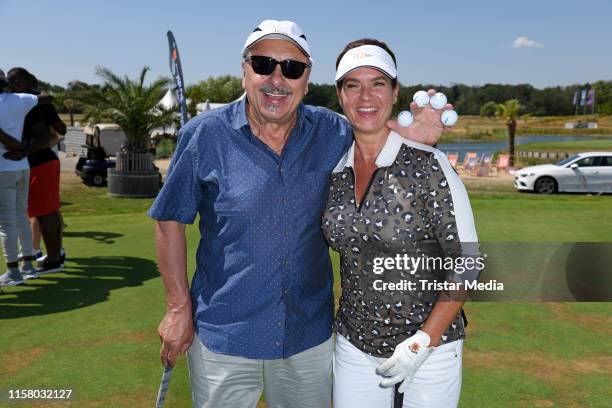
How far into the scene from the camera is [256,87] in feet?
8.63

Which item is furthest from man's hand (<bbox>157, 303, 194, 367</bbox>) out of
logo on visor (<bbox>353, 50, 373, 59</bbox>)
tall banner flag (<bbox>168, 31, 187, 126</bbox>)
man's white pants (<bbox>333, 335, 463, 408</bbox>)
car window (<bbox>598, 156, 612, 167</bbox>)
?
car window (<bbox>598, 156, 612, 167</bbox>)

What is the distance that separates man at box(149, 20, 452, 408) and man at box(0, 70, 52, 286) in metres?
4.38

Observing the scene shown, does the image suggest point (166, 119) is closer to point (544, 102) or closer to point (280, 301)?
point (280, 301)

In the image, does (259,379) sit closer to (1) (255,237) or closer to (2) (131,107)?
(1) (255,237)

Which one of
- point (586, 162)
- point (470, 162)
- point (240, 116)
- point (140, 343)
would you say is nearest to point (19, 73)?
point (140, 343)

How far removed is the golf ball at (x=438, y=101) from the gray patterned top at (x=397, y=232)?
35 centimetres

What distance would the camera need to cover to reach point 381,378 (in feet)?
8.01

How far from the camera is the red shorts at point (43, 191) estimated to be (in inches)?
273

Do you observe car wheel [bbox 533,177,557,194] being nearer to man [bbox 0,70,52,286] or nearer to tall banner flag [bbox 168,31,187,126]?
tall banner flag [bbox 168,31,187,126]

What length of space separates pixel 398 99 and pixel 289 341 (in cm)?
133

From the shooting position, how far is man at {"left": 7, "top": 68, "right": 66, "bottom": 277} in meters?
6.66

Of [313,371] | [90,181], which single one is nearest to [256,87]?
[313,371]

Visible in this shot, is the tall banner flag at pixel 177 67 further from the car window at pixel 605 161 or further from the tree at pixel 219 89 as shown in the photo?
the tree at pixel 219 89

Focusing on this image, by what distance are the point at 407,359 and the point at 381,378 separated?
0.25 m
